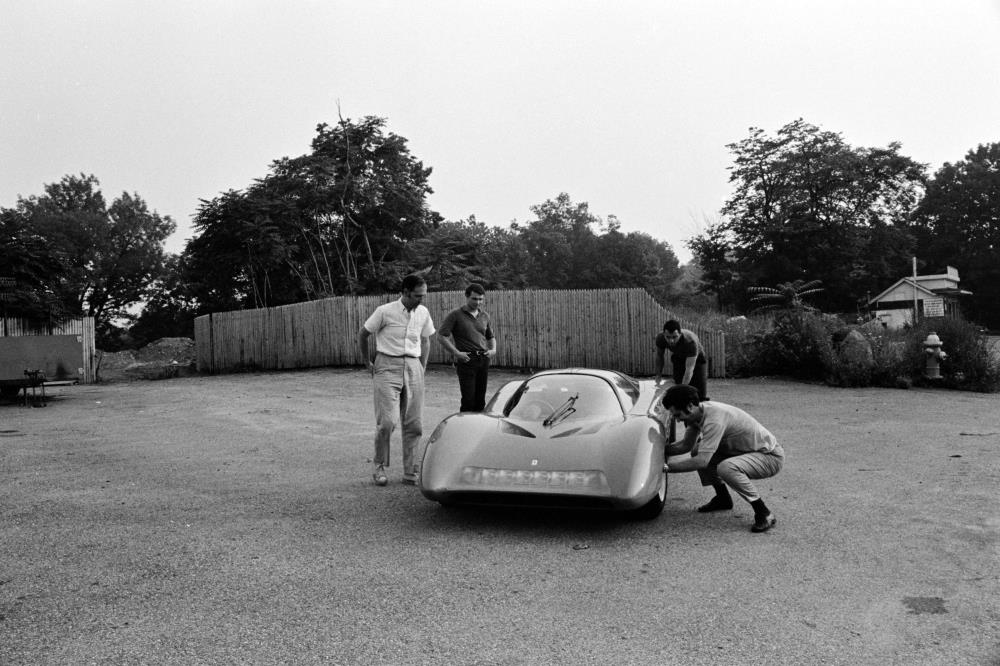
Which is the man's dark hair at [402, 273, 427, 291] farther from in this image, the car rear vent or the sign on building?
the sign on building

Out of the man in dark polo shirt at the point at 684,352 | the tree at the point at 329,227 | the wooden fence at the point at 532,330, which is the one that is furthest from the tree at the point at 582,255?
the man in dark polo shirt at the point at 684,352

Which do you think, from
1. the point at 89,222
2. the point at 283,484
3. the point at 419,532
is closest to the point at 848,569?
the point at 419,532

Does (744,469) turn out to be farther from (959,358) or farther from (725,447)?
(959,358)

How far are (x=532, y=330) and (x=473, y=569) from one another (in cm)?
1542

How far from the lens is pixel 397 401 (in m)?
7.05

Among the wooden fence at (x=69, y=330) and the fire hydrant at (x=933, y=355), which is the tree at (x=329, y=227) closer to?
the wooden fence at (x=69, y=330)

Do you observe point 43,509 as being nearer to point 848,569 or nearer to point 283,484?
point 283,484

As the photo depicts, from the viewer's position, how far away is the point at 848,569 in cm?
446

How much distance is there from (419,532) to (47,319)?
665 inches

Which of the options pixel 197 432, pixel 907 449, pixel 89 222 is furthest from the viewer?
pixel 89 222

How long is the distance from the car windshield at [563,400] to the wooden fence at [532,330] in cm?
1160

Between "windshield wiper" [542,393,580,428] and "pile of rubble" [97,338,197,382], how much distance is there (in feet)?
70.7

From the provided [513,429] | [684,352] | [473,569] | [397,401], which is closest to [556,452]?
[513,429]

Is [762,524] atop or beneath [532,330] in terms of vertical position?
beneath
